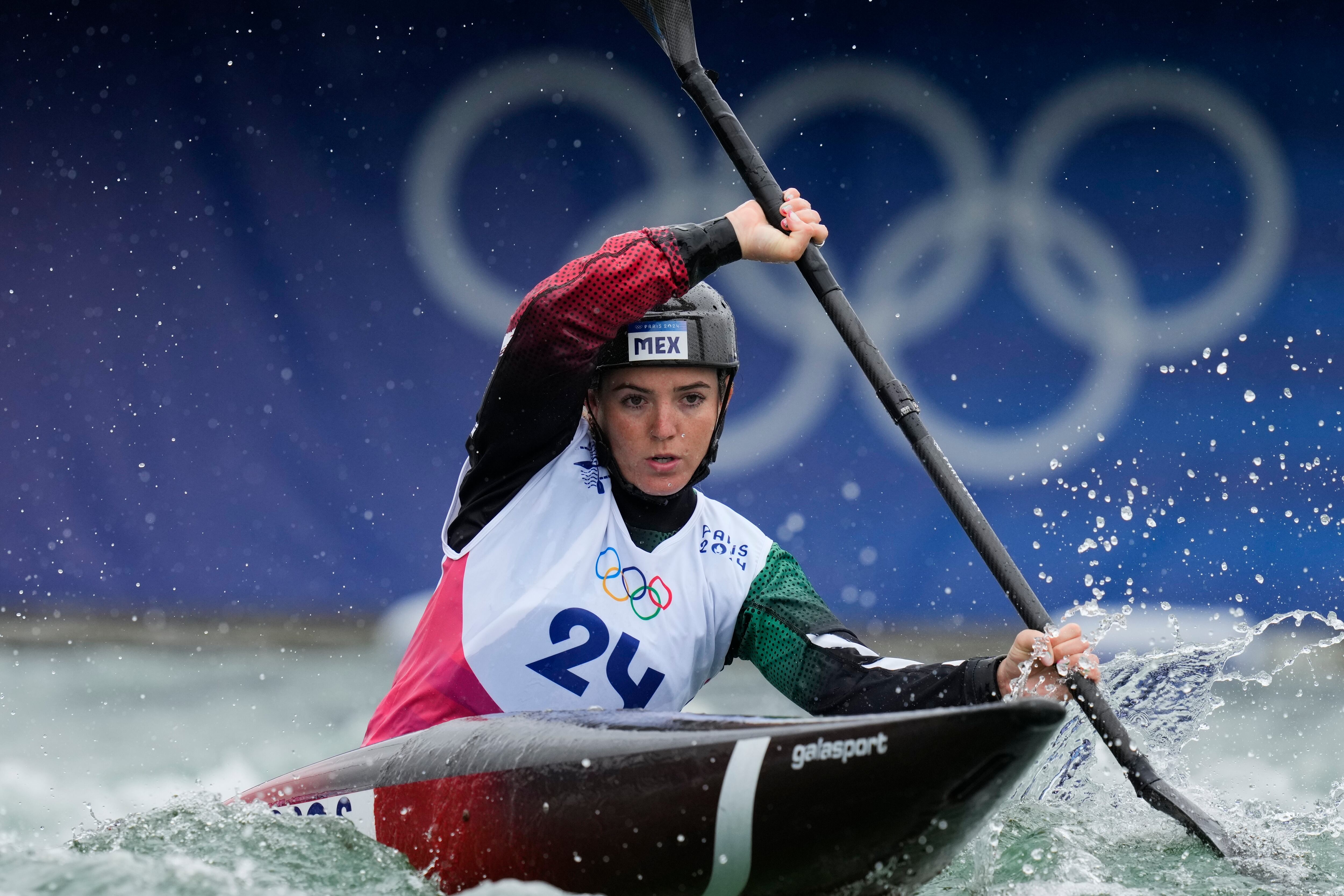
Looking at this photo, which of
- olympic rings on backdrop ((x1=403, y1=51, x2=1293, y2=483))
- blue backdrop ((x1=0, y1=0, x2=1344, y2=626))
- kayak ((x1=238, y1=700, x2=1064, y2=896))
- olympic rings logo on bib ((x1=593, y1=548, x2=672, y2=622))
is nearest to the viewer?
kayak ((x1=238, y1=700, x2=1064, y2=896))

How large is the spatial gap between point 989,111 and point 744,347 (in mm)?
1527

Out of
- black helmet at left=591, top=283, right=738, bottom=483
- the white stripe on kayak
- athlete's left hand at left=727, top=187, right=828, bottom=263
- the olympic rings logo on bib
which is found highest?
athlete's left hand at left=727, top=187, right=828, bottom=263

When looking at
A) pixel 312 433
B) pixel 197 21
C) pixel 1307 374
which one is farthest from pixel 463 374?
pixel 1307 374

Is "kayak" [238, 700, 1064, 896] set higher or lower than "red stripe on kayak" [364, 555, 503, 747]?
lower

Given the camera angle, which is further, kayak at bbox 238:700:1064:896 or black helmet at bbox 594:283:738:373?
black helmet at bbox 594:283:738:373

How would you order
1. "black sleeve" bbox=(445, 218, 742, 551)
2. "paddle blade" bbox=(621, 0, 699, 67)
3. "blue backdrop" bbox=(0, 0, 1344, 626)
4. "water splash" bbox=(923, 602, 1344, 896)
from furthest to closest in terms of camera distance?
"blue backdrop" bbox=(0, 0, 1344, 626) → "paddle blade" bbox=(621, 0, 699, 67) → "black sleeve" bbox=(445, 218, 742, 551) → "water splash" bbox=(923, 602, 1344, 896)

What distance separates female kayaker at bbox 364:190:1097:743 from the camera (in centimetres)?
271

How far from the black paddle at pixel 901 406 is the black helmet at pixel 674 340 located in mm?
263

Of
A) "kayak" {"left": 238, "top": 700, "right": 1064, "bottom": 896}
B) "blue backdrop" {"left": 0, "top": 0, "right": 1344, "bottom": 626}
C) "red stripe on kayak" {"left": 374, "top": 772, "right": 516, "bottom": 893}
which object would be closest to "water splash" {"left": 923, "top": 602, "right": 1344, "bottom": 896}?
"kayak" {"left": 238, "top": 700, "right": 1064, "bottom": 896}

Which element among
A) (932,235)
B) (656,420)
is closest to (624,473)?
(656,420)

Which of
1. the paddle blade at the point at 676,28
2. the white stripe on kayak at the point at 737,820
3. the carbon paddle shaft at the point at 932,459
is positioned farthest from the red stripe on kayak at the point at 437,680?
the paddle blade at the point at 676,28

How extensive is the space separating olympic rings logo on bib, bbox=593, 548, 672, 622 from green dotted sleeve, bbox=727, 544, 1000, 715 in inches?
9.4

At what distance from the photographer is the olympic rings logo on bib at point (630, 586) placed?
9.30 ft

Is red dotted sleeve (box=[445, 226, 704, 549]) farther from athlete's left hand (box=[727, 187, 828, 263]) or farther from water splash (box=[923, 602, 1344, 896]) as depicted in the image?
water splash (box=[923, 602, 1344, 896])
